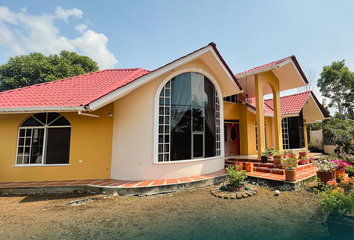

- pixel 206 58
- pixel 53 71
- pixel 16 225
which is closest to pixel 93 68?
pixel 53 71

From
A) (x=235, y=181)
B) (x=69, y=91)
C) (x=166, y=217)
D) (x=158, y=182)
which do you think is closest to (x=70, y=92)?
(x=69, y=91)

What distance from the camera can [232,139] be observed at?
1252cm

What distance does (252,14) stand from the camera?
27.3 ft

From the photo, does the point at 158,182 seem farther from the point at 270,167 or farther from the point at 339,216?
the point at 270,167

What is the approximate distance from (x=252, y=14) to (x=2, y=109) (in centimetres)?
1170

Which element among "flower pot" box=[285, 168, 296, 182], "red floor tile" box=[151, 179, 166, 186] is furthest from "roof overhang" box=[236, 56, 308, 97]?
"red floor tile" box=[151, 179, 166, 186]

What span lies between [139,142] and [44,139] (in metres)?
4.46

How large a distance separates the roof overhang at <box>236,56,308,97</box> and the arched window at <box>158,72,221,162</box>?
3106 millimetres

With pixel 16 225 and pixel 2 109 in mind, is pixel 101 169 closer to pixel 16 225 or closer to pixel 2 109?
pixel 16 225

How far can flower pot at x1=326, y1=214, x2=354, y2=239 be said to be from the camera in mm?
3201

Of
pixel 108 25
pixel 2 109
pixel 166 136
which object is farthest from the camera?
pixel 108 25

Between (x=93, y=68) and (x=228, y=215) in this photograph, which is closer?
(x=228, y=215)

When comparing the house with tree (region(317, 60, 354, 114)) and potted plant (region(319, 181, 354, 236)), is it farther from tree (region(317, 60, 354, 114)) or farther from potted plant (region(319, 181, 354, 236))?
tree (region(317, 60, 354, 114))

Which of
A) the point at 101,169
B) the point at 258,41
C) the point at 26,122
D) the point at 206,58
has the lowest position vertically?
the point at 101,169
